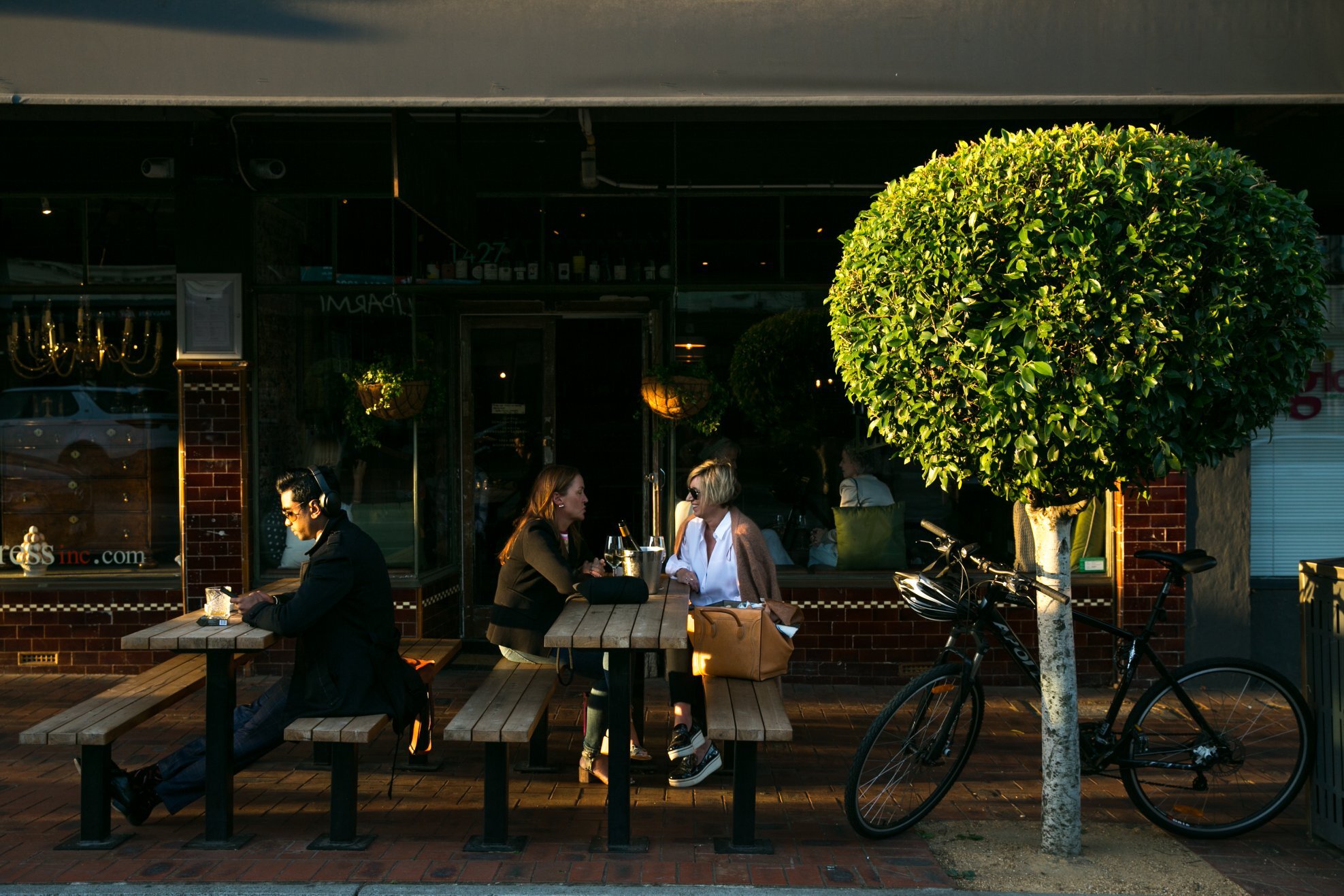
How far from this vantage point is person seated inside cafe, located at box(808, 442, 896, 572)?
27.5ft

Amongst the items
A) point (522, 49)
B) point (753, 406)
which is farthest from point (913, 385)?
point (753, 406)

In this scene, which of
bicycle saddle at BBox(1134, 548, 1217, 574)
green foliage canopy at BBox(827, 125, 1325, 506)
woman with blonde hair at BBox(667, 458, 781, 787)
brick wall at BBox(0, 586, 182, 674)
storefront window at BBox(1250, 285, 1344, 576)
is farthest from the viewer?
storefront window at BBox(1250, 285, 1344, 576)

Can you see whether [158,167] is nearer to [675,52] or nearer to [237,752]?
[675,52]

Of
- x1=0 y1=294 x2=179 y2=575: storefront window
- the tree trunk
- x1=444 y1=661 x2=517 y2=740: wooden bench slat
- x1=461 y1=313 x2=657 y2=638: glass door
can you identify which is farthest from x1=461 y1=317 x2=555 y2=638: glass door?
the tree trunk

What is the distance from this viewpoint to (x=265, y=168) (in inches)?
324

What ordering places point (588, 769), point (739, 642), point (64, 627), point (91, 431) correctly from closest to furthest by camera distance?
point (739, 642), point (588, 769), point (64, 627), point (91, 431)

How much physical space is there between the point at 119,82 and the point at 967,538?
602 cm

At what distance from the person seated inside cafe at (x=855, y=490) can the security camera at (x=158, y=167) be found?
16.4 feet

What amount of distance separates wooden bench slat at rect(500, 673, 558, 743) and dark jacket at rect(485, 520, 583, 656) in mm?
226

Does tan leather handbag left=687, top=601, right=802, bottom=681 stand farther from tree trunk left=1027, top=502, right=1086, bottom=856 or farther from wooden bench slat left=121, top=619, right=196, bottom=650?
wooden bench slat left=121, top=619, right=196, bottom=650

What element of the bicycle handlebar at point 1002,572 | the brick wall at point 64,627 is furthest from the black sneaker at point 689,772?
the brick wall at point 64,627

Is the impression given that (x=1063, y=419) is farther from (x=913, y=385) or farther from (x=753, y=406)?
(x=753, y=406)

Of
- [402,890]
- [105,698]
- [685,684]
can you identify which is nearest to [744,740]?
[685,684]

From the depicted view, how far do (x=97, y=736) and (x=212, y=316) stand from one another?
13.2 ft
